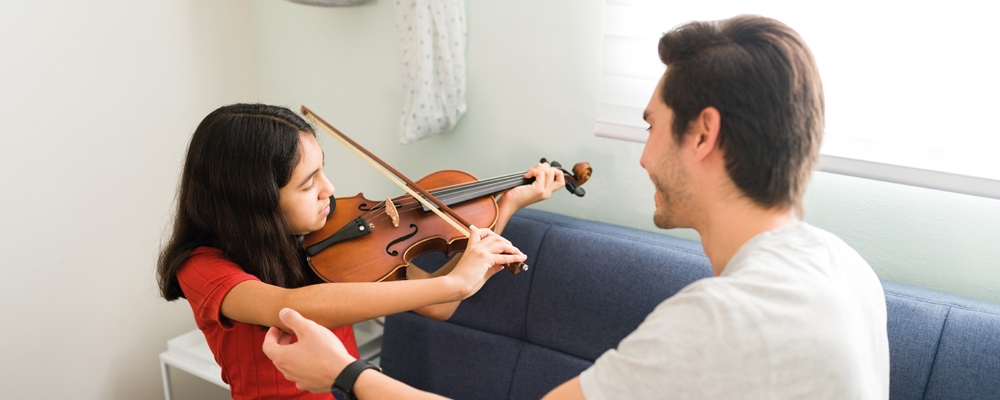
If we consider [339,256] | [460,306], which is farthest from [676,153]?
[460,306]

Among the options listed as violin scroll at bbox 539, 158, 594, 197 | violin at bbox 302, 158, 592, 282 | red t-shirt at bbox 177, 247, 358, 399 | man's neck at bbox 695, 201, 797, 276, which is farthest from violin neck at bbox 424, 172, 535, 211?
man's neck at bbox 695, 201, 797, 276

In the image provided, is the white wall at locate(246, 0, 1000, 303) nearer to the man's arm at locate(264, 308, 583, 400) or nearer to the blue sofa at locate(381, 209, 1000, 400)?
the blue sofa at locate(381, 209, 1000, 400)

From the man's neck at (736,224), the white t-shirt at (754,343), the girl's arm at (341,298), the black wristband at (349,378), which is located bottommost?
the black wristband at (349,378)

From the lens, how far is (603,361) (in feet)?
3.17

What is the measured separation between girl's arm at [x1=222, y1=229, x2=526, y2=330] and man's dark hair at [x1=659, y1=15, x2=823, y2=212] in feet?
1.65

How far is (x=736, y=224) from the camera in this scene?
3.61 feet

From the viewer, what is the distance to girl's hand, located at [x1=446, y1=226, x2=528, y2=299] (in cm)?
135

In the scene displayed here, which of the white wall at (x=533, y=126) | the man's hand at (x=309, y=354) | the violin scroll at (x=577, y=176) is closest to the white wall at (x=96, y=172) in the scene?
the white wall at (x=533, y=126)

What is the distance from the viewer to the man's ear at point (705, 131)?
1060 millimetres

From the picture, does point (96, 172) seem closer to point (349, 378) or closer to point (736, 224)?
point (349, 378)

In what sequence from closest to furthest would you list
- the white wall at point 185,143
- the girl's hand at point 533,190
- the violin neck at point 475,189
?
the violin neck at point 475,189 < the girl's hand at point 533,190 < the white wall at point 185,143

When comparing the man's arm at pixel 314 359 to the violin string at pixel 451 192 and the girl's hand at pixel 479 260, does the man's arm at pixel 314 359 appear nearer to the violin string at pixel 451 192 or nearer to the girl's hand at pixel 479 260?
the girl's hand at pixel 479 260

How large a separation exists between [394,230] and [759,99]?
2.61 feet

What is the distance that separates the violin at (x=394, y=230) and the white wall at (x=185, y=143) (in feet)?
1.37
